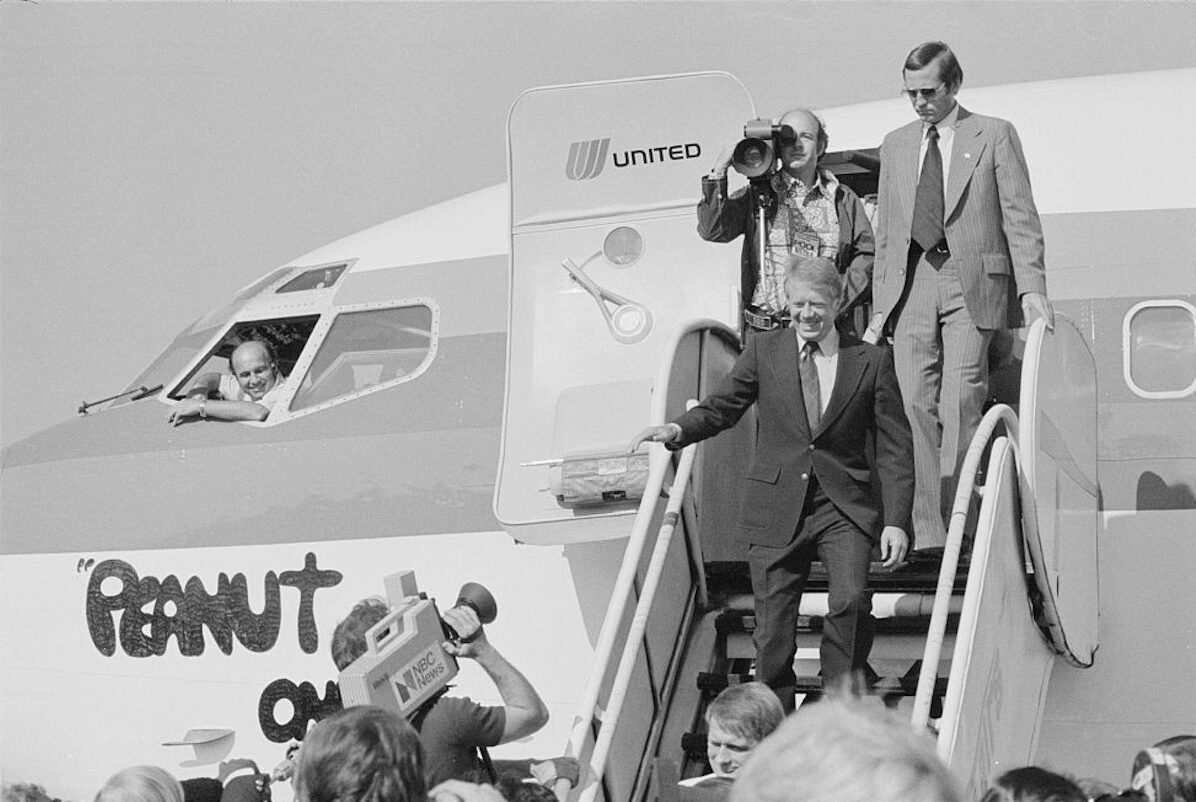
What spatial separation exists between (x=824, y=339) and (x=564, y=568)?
85.4 inches

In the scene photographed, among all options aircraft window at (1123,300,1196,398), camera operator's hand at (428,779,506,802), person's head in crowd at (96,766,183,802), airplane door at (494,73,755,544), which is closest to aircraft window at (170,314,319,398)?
airplane door at (494,73,755,544)

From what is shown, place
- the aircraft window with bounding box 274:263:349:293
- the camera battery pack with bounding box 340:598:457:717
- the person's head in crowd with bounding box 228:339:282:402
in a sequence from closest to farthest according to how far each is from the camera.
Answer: the camera battery pack with bounding box 340:598:457:717 < the person's head in crowd with bounding box 228:339:282:402 < the aircraft window with bounding box 274:263:349:293

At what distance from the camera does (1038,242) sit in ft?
20.1

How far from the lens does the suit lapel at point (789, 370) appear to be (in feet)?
17.6

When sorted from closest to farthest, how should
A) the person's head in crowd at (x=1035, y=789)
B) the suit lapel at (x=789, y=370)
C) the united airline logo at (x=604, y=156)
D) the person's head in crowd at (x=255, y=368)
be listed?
the person's head in crowd at (x=1035, y=789) → the suit lapel at (x=789, y=370) → the united airline logo at (x=604, y=156) → the person's head in crowd at (x=255, y=368)

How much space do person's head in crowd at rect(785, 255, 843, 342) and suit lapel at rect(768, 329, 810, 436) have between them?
144mm

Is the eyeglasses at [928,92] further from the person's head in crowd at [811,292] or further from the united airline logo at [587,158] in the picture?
the united airline logo at [587,158]

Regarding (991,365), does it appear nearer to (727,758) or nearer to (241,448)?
(727,758)

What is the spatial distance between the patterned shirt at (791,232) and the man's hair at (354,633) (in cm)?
281

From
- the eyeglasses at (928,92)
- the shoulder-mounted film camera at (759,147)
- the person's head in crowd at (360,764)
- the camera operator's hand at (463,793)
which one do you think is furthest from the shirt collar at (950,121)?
the person's head in crowd at (360,764)

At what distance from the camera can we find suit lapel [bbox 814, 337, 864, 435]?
5324mm

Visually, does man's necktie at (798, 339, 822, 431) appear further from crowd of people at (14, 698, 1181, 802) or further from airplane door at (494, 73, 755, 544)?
airplane door at (494, 73, 755, 544)

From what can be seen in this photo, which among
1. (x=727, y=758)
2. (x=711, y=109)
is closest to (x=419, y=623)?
(x=727, y=758)

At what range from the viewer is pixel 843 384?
5344 mm
